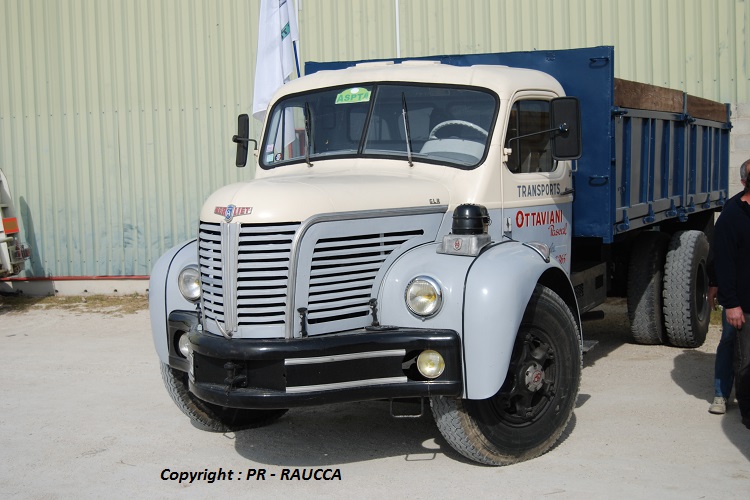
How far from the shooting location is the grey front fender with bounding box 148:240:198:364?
5781 millimetres

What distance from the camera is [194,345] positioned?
511 cm

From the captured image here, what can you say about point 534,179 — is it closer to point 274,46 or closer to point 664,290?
point 664,290

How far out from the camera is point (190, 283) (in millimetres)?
5711

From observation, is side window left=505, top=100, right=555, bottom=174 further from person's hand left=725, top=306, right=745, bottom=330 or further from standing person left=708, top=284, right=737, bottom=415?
person's hand left=725, top=306, right=745, bottom=330

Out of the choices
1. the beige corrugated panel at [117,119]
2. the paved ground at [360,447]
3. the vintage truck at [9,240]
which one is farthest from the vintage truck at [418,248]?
the vintage truck at [9,240]

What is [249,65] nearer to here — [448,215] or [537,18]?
[537,18]

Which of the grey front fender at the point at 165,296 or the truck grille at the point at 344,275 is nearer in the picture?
the truck grille at the point at 344,275

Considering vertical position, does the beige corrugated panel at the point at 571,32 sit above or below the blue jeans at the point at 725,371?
above

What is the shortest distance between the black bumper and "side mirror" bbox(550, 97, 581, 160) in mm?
1777

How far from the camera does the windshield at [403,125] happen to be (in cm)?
604

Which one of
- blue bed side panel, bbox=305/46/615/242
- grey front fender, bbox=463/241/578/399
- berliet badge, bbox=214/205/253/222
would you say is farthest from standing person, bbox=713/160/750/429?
berliet badge, bbox=214/205/253/222

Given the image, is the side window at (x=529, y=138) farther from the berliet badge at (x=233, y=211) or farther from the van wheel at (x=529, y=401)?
the berliet badge at (x=233, y=211)

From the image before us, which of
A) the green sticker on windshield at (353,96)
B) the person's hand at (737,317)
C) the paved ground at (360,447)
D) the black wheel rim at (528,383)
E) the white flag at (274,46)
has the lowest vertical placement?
the paved ground at (360,447)

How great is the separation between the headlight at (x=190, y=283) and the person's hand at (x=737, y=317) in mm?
3160
